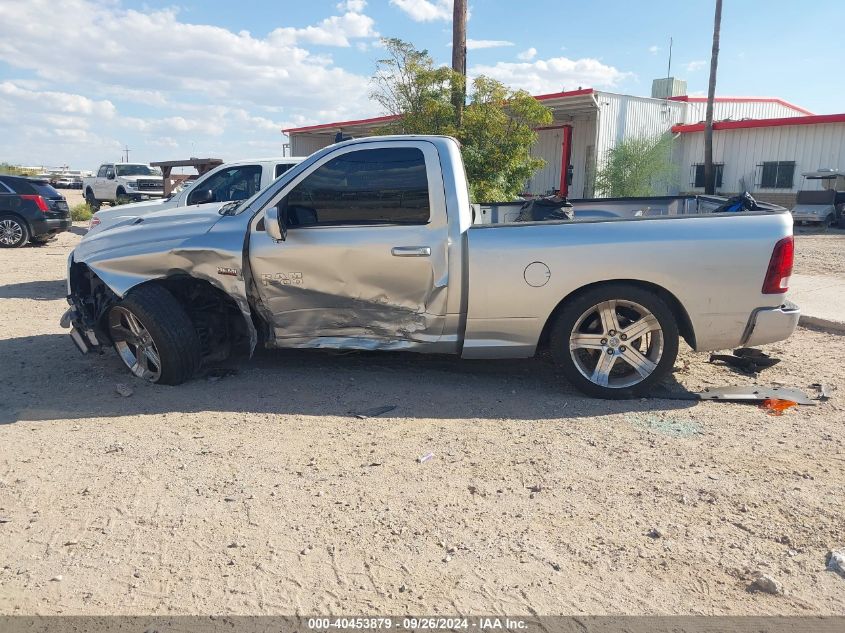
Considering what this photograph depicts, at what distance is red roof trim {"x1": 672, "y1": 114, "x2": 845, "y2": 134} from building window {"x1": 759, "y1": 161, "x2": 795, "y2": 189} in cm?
142

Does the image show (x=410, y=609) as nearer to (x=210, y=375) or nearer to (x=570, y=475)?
(x=570, y=475)

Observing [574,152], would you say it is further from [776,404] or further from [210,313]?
[210,313]

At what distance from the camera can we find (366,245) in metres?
4.93

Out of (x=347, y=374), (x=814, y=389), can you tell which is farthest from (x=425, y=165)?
(x=814, y=389)

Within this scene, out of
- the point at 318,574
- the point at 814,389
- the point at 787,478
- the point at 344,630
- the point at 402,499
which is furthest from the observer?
the point at 814,389

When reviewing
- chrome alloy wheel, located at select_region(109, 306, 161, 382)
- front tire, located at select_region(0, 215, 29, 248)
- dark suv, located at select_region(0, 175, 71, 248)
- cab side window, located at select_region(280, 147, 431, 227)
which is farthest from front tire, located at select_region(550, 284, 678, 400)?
front tire, located at select_region(0, 215, 29, 248)

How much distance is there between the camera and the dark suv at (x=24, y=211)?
1485 centimetres

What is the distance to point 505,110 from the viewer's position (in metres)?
12.7

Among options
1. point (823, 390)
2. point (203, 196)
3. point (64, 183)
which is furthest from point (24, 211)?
point (64, 183)

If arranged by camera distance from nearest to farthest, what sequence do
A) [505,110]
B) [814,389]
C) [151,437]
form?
[151,437]
[814,389]
[505,110]

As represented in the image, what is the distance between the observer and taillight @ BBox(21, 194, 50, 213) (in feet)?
49.0

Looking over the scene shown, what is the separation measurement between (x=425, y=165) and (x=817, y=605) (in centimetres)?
360

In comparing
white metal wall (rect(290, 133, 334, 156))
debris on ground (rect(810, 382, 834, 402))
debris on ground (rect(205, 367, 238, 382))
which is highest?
white metal wall (rect(290, 133, 334, 156))

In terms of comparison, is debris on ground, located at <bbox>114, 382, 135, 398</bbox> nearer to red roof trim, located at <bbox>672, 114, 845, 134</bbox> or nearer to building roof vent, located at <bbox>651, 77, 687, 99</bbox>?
red roof trim, located at <bbox>672, 114, 845, 134</bbox>
